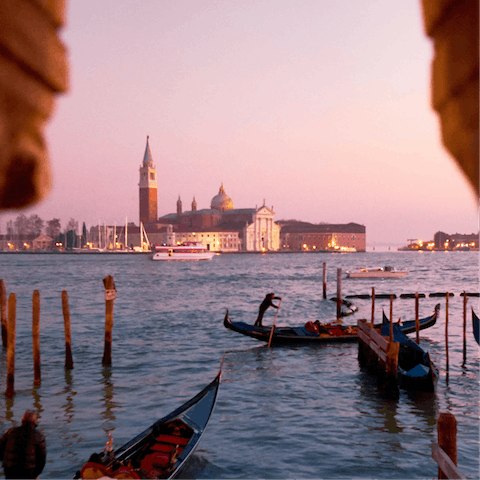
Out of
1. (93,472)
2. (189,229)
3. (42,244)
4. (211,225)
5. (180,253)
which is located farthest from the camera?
(42,244)

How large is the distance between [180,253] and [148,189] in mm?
32925

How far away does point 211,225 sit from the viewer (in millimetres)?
118375

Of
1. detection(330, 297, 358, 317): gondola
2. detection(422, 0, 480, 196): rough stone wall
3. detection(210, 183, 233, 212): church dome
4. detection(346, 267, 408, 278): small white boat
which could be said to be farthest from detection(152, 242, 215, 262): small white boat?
detection(422, 0, 480, 196): rough stone wall

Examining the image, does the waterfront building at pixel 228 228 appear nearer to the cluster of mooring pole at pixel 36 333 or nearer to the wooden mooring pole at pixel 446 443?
the cluster of mooring pole at pixel 36 333

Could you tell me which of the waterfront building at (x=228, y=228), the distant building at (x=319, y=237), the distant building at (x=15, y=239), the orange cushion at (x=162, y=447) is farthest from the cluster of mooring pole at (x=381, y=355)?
the distant building at (x=319, y=237)

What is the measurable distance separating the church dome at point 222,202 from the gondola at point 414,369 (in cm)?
11416

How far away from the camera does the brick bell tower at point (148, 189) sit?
4656 inches

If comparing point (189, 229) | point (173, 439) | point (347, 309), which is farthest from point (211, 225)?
point (173, 439)

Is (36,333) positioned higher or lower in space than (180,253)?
lower

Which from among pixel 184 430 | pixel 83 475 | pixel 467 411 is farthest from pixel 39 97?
pixel 467 411

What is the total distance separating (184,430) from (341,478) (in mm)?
2016

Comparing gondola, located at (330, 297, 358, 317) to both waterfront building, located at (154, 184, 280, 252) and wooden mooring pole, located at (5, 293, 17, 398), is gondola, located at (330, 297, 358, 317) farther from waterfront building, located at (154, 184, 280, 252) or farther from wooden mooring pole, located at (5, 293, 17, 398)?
waterfront building, located at (154, 184, 280, 252)

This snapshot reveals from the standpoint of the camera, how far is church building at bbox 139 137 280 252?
11469 cm

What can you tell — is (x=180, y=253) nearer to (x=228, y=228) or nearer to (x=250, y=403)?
(x=228, y=228)
